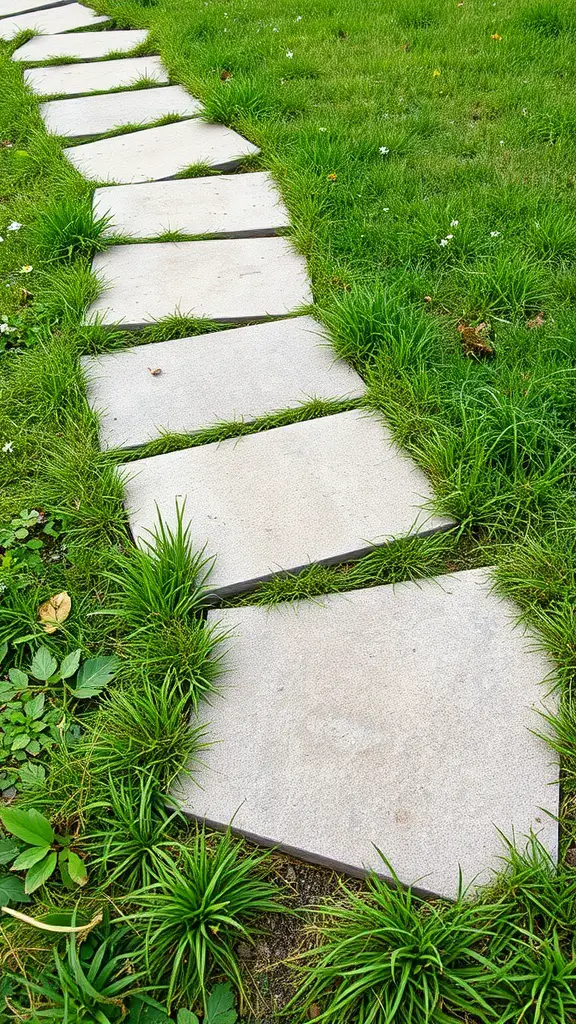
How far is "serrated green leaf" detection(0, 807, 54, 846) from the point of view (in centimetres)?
121

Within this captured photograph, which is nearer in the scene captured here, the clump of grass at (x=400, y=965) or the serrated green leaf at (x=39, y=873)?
the clump of grass at (x=400, y=965)

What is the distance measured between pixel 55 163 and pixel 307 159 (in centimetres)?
117

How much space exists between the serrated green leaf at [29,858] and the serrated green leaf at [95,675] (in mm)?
301

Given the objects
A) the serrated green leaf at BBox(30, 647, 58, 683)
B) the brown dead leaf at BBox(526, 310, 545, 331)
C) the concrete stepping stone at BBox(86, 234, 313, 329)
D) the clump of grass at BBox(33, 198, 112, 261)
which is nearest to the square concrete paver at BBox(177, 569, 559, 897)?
the serrated green leaf at BBox(30, 647, 58, 683)

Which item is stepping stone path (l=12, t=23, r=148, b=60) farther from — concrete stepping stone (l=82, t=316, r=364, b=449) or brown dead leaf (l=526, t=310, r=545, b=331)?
brown dead leaf (l=526, t=310, r=545, b=331)

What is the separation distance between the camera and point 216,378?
218 cm

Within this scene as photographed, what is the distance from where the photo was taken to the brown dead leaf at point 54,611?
1576 millimetres

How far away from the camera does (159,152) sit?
3396 mm

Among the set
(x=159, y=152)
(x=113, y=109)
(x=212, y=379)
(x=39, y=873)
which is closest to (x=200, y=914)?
(x=39, y=873)

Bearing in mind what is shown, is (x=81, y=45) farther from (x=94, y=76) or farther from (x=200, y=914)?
(x=200, y=914)

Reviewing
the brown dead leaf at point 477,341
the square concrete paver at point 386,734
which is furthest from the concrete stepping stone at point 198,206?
the square concrete paver at point 386,734

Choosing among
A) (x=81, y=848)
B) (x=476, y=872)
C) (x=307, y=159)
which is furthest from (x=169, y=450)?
(x=307, y=159)

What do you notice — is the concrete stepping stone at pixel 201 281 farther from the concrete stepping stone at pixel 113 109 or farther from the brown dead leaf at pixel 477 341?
the concrete stepping stone at pixel 113 109

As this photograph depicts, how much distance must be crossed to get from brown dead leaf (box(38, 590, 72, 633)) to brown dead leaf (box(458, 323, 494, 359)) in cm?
134
